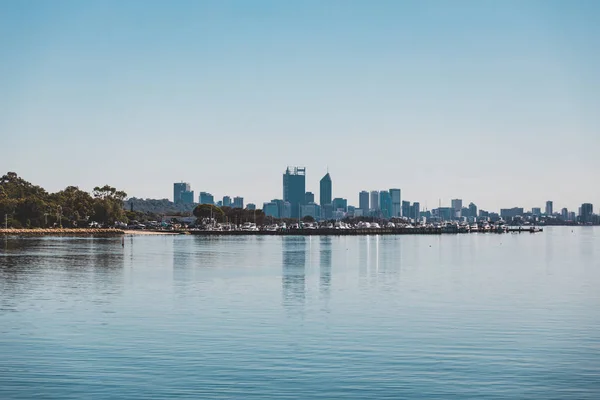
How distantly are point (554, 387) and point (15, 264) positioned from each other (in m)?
70.8

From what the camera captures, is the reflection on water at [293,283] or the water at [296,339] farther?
the reflection on water at [293,283]

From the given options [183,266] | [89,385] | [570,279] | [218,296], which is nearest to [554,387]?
[89,385]

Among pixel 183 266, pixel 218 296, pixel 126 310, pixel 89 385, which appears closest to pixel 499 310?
pixel 218 296

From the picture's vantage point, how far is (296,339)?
33750mm

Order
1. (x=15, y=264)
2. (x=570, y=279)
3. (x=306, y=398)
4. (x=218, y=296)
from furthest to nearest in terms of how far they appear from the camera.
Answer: (x=15, y=264) → (x=570, y=279) → (x=218, y=296) → (x=306, y=398)

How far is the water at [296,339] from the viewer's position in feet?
81.1

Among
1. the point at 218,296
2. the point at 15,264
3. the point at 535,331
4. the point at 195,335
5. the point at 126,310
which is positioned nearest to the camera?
the point at 195,335

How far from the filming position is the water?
24.7 meters

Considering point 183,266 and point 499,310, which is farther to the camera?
point 183,266

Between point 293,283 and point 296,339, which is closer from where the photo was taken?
point 296,339

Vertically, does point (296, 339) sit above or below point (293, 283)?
below

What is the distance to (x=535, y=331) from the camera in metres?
36.9

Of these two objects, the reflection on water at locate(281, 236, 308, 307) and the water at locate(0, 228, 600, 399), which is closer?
the water at locate(0, 228, 600, 399)

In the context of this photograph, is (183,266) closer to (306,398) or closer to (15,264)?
(15,264)
